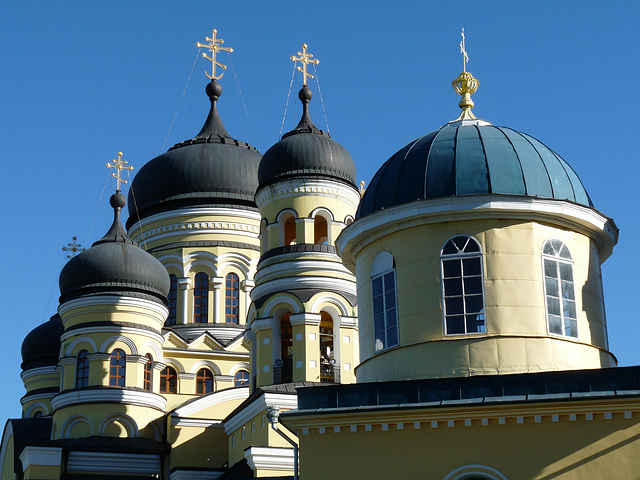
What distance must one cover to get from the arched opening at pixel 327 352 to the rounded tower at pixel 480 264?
28.8 ft

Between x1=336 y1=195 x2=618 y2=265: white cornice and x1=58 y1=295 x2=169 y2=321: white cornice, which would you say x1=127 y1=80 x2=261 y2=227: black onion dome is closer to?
x1=58 y1=295 x2=169 y2=321: white cornice

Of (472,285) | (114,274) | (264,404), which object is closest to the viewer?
(472,285)

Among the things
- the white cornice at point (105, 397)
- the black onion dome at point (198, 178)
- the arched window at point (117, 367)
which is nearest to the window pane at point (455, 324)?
the white cornice at point (105, 397)

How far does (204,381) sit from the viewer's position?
28.7m

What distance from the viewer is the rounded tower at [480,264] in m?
12.4

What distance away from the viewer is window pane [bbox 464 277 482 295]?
12594mm

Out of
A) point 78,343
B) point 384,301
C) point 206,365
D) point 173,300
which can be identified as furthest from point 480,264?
point 173,300

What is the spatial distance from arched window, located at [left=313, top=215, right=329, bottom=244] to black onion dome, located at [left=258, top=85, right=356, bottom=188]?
999 millimetres

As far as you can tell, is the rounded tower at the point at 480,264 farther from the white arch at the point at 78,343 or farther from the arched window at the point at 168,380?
the arched window at the point at 168,380

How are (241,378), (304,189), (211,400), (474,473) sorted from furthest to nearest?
1. (241,378)
2. (211,400)
3. (304,189)
4. (474,473)

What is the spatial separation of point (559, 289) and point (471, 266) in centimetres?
106

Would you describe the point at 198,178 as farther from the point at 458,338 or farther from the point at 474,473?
the point at 474,473

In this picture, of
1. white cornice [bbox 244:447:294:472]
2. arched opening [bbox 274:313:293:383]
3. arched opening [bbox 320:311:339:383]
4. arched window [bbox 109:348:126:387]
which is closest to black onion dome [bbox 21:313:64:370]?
arched window [bbox 109:348:126:387]

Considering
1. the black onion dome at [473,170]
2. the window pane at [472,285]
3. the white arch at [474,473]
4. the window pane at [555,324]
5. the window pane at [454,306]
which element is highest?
the black onion dome at [473,170]
